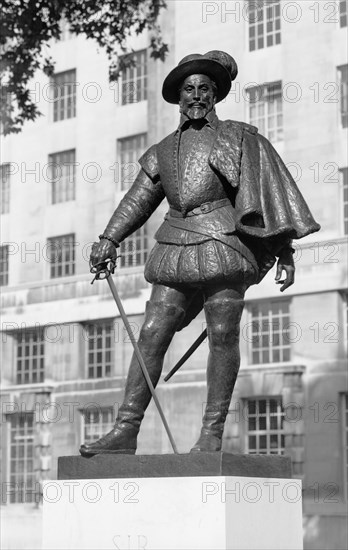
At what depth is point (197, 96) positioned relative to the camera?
10.2 m

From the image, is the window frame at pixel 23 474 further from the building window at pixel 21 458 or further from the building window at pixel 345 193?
the building window at pixel 345 193

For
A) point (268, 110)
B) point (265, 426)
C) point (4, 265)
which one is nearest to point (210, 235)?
point (265, 426)

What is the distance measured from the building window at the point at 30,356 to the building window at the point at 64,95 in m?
7.81

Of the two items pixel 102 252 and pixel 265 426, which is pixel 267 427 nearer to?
pixel 265 426

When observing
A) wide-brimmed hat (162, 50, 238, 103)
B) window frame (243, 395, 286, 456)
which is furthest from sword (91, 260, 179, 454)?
window frame (243, 395, 286, 456)

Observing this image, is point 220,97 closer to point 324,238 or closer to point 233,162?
point 233,162

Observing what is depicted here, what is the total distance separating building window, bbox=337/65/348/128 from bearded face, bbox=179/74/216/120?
24.8 m

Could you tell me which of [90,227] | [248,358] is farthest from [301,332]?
[90,227]

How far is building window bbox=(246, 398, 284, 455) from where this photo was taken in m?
34.5

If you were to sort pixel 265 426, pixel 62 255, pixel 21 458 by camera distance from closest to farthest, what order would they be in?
pixel 265 426
pixel 21 458
pixel 62 255

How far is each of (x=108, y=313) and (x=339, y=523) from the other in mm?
10832

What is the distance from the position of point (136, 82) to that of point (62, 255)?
6462 millimetres

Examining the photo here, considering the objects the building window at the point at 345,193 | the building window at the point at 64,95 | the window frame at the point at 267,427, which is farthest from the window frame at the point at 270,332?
the building window at the point at 64,95

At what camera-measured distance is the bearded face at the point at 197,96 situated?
10.2 m
